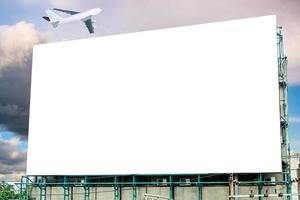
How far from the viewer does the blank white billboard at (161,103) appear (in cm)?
4128

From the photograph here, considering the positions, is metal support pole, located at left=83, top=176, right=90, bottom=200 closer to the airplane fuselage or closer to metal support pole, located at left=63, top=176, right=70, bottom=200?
metal support pole, located at left=63, top=176, right=70, bottom=200

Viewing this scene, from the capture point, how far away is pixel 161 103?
44.2 metres

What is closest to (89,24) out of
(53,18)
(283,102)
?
(53,18)

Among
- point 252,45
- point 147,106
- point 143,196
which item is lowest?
point 143,196

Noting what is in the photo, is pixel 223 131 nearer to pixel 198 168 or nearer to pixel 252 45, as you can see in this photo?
pixel 198 168

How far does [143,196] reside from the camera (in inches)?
1738

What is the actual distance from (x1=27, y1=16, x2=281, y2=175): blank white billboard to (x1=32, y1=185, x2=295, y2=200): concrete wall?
1.84m

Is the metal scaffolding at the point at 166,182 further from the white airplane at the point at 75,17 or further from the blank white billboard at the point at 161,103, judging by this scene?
the white airplane at the point at 75,17

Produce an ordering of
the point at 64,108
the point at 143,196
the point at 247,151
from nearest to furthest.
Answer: the point at 247,151 → the point at 143,196 → the point at 64,108

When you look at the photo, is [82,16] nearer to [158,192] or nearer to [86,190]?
[86,190]

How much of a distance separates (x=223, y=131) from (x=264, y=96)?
4698mm

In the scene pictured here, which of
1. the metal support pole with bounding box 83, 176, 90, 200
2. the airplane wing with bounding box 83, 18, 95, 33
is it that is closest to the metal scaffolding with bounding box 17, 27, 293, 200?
the metal support pole with bounding box 83, 176, 90, 200

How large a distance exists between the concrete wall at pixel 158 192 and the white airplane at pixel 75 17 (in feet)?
59.4

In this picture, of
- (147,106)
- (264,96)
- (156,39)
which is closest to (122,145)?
(147,106)
